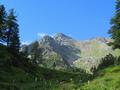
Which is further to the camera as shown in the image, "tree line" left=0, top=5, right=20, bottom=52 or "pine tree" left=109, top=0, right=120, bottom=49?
"tree line" left=0, top=5, right=20, bottom=52

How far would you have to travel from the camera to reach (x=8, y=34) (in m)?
107

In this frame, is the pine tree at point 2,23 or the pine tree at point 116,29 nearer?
the pine tree at point 116,29

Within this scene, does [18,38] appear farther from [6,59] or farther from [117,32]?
[117,32]

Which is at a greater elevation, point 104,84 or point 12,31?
point 12,31

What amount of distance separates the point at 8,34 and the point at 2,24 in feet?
21.7

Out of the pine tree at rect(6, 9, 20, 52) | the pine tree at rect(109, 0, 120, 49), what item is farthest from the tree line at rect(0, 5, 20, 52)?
the pine tree at rect(109, 0, 120, 49)

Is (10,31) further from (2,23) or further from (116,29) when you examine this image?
(116,29)

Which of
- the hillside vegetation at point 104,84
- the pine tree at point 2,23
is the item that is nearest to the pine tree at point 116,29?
the hillside vegetation at point 104,84

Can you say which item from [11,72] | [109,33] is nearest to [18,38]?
[11,72]

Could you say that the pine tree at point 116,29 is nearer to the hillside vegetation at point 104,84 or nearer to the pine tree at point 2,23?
A: the hillside vegetation at point 104,84

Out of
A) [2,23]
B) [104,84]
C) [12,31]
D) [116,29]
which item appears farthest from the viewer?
[12,31]

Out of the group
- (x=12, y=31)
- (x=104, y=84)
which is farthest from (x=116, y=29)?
(x=12, y=31)

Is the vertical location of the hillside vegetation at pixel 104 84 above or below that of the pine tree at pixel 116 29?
below

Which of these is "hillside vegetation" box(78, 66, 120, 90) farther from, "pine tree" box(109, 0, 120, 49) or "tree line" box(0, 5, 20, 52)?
"tree line" box(0, 5, 20, 52)
